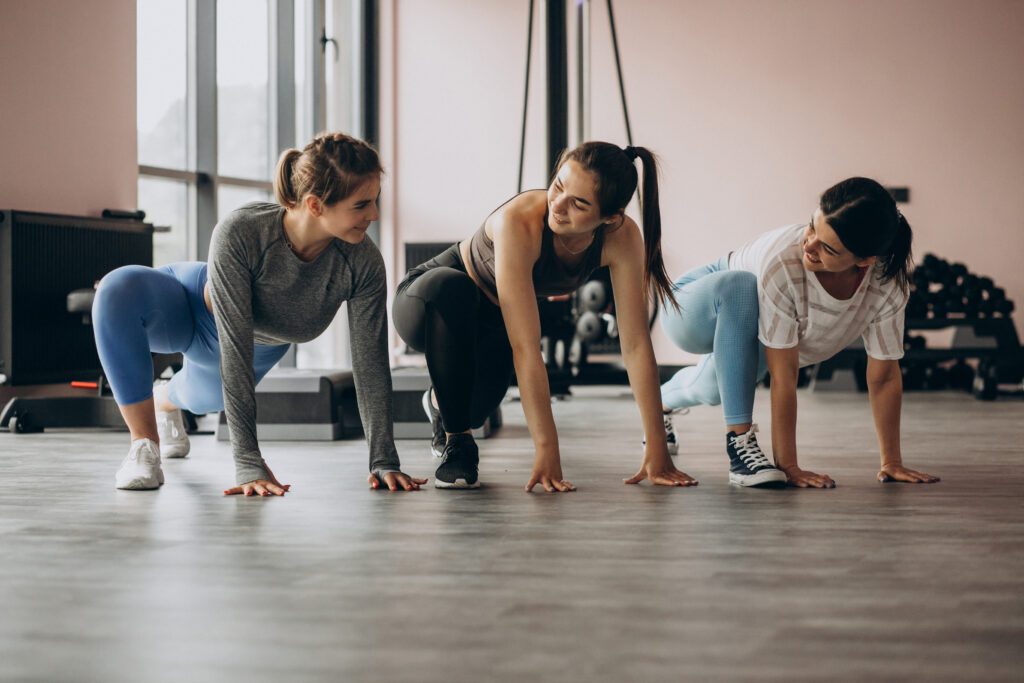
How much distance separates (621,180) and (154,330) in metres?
0.93

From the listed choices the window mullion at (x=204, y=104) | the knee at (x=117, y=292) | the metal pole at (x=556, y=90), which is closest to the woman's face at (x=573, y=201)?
the knee at (x=117, y=292)

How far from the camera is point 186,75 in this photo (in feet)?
14.8

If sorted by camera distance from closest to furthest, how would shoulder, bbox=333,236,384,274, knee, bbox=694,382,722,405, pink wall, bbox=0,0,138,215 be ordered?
1. shoulder, bbox=333,236,384,274
2. knee, bbox=694,382,722,405
3. pink wall, bbox=0,0,138,215

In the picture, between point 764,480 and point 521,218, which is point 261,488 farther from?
point 764,480

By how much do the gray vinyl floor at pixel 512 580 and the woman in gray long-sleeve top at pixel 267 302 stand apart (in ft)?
0.33

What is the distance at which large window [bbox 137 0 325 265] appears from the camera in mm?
4301

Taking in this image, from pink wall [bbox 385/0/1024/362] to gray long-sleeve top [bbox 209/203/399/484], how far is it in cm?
396

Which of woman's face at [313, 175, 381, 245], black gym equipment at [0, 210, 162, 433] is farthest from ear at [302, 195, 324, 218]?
black gym equipment at [0, 210, 162, 433]

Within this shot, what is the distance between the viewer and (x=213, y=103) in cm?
452

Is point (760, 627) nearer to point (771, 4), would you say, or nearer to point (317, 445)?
point (317, 445)

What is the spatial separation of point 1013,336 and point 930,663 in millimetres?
4258

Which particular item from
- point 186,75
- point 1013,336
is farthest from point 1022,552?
point 186,75

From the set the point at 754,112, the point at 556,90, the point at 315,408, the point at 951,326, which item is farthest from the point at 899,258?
the point at 754,112

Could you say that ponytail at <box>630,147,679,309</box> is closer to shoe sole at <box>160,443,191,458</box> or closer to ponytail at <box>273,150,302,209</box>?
ponytail at <box>273,150,302,209</box>
